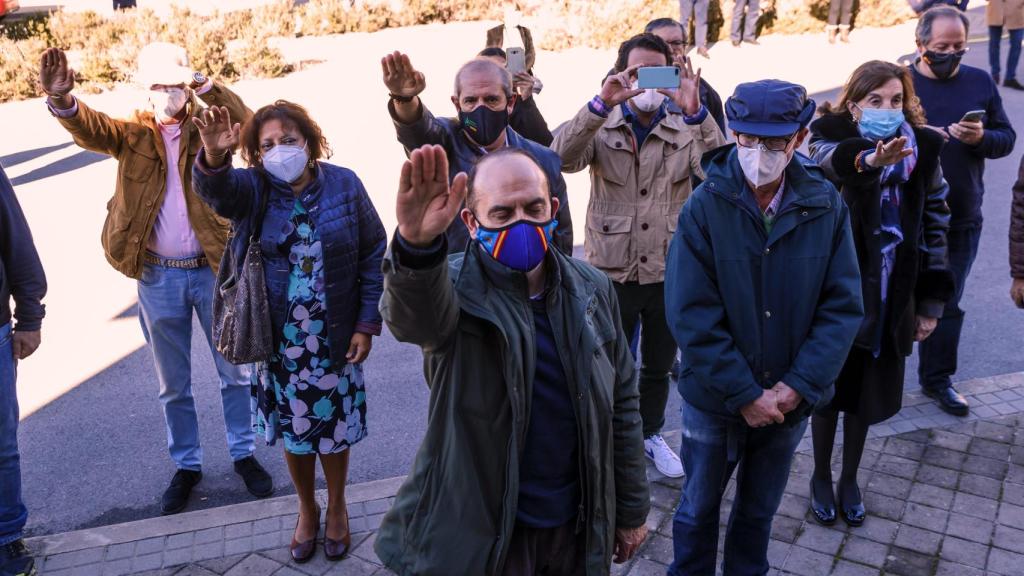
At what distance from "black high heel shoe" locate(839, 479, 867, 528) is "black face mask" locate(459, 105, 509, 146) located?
233cm

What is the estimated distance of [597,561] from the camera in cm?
288

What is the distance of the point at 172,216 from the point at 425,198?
2.66 m

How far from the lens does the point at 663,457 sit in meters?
4.93

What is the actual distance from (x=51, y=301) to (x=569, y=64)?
38.7 ft

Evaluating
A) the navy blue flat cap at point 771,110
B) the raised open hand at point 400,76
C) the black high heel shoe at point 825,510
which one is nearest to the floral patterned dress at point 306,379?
the raised open hand at point 400,76

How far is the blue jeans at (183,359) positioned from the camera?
4.61 m

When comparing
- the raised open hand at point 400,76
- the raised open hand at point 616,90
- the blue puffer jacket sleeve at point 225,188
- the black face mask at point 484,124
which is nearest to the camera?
the blue puffer jacket sleeve at point 225,188

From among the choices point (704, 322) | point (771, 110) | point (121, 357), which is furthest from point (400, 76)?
point (121, 357)

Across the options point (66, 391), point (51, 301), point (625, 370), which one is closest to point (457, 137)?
point (625, 370)

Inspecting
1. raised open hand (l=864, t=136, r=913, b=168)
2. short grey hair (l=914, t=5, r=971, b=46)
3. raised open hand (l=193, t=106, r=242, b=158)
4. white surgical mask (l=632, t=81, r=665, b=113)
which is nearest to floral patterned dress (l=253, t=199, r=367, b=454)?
raised open hand (l=193, t=106, r=242, b=158)

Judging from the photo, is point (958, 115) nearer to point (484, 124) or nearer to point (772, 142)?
point (772, 142)

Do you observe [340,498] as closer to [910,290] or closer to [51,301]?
[910,290]

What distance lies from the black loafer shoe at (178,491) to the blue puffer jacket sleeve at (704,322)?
2.76 m

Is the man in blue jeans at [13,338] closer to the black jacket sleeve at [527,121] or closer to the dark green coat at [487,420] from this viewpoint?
the dark green coat at [487,420]
